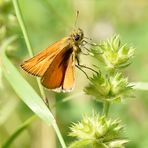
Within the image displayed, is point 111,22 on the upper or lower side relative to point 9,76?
upper

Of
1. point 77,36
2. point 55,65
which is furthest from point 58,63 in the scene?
point 77,36

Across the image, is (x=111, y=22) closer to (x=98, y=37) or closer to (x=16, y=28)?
(x=98, y=37)

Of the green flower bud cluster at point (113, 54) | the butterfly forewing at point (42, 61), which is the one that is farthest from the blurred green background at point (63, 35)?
the green flower bud cluster at point (113, 54)

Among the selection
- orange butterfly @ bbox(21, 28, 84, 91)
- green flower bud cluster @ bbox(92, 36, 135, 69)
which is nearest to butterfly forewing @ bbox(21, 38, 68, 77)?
orange butterfly @ bbox(21, 28, 84, 91)

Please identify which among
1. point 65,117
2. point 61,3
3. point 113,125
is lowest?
point 113,125

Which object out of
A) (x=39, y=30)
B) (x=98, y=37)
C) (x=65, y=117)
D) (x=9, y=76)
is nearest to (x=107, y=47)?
(x=9, y=76)

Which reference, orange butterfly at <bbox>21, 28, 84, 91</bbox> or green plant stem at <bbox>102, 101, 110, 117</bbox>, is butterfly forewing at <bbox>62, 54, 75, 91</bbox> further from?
green plant stem at <bbox>102, 101, 110, 117</bbox>

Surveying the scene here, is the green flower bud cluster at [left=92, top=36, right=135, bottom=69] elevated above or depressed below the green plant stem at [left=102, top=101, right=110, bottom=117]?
above

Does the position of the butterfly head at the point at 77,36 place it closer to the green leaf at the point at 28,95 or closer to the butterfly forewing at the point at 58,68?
the butterfly forewing at the point at 58,68
